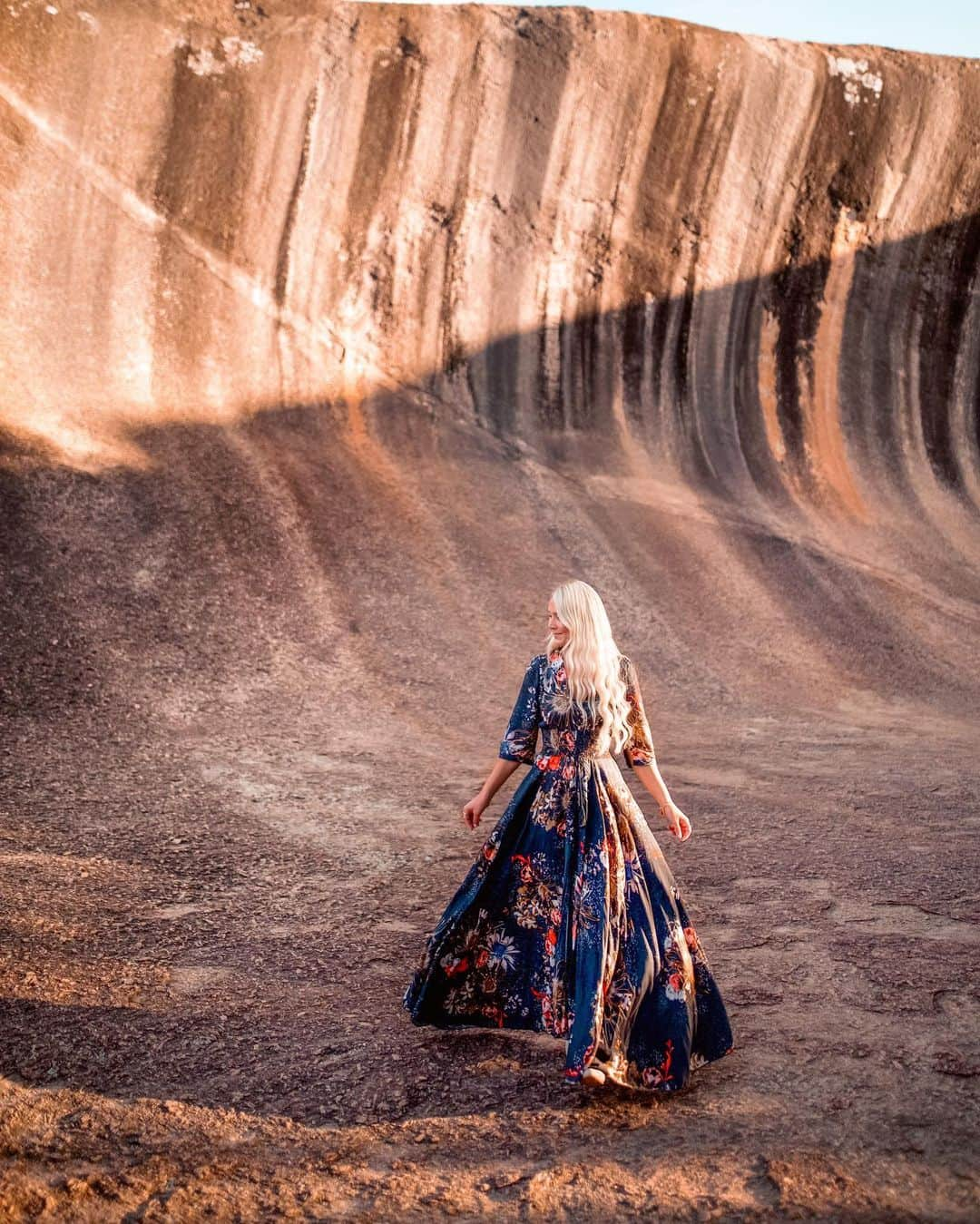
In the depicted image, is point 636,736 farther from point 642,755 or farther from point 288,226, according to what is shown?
point 288,226

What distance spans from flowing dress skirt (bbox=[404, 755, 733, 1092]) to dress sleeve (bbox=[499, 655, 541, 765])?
0.10 m

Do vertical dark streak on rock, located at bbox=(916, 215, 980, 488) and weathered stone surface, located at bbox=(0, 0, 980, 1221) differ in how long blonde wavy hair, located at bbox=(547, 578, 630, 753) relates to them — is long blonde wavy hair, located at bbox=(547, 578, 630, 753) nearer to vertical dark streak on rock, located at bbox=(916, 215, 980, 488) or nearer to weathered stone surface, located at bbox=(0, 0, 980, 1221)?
weathered stone surface, located at bbox=(0, 0, 980, 1221)

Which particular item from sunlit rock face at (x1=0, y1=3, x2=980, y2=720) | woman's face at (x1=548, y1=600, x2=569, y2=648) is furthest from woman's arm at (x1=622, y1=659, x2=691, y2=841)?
sunlit rock face at (x1=0, y1=3, x2=980, y2=720)

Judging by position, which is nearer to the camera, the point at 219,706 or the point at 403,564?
the point at 219,706

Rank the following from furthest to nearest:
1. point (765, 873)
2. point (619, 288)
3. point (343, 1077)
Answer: point (619, 288), point (765, 873), point (343, 1077)

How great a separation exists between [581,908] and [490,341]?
14.4 m

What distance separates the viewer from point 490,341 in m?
17.2

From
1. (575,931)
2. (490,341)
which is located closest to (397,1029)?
(575,931)

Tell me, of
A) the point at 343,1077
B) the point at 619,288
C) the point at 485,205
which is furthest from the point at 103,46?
the point at 343,1077

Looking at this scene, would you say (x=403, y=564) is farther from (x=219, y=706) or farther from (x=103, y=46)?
(x=103, y=46)

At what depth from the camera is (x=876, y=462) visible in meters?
18.2

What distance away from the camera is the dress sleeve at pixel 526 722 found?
3994mm

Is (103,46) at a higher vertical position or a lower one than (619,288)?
higher

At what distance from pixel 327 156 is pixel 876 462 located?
9881mm
